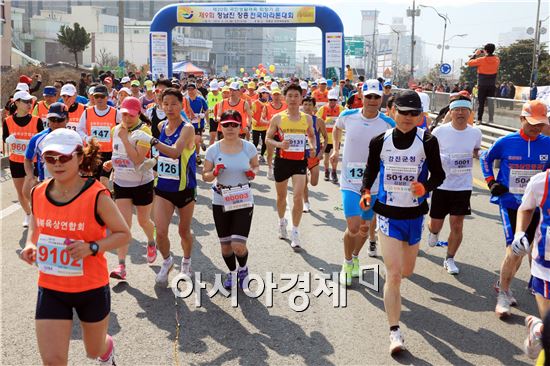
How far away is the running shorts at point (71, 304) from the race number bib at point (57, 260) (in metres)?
0.13

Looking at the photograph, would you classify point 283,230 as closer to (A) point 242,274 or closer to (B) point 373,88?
(A) point 242,274

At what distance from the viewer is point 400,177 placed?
505 cm

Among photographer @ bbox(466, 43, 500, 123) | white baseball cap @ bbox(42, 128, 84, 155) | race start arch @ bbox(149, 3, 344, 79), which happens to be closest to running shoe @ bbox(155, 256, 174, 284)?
white baseball cap @ bbox(42, 128, 84, 155)

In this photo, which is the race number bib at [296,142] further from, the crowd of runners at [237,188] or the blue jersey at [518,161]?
the blue jersey at [518,161]

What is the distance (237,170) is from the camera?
6098 millimetres

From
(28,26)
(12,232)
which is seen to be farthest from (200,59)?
(12,232)

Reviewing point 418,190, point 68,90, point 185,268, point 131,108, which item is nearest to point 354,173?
point 418,190

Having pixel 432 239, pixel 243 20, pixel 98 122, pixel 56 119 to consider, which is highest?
pixel 243 20

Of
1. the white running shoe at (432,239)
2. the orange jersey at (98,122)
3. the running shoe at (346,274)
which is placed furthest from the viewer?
the orange jersey at (98,122)

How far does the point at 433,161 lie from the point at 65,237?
304cm

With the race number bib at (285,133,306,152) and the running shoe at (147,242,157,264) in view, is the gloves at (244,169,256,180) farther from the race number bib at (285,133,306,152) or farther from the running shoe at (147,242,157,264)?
the race number bib at (285,133,306,152)

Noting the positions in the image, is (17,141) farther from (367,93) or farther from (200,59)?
(200,59)

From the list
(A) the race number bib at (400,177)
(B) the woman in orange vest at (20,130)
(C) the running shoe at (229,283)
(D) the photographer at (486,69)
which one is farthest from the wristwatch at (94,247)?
(D) the photographer at (486,69)

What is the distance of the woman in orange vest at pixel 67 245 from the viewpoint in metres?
3.61
